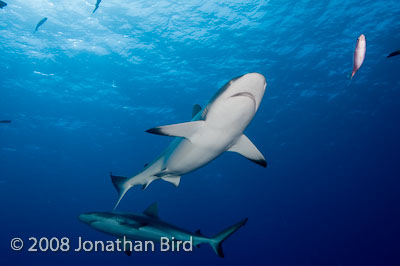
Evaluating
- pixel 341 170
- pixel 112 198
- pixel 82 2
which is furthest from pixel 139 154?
pixel 341 170

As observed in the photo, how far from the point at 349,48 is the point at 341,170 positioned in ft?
103

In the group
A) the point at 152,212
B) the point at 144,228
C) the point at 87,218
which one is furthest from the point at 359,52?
the point at 87,218

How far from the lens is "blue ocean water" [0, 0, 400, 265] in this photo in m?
12.8

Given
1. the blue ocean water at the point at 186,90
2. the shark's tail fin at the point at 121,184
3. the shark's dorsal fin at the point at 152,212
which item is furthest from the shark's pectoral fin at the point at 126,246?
the blue ocean water at the point at 186,90

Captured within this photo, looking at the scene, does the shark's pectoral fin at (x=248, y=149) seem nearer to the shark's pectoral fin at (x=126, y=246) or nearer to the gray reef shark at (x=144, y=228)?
the gray reef shark at (x=144, y=228)

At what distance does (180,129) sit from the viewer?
345 centimetres

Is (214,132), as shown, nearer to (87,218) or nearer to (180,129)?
(180,129)

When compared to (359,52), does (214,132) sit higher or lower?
lower

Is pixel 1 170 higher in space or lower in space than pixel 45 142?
lower

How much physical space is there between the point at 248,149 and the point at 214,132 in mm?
848

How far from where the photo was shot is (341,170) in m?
40.6

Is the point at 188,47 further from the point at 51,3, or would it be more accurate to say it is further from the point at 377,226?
the point at 377,226

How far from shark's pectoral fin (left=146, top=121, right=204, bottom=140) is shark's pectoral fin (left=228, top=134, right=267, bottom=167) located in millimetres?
806

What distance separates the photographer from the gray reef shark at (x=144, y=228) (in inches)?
216
